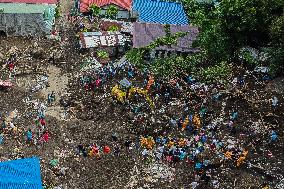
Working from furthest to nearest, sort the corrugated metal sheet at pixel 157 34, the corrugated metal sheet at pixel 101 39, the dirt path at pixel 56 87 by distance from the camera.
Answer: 1. the corrugated metal sheet at pixel 101 39
2. the corrugated metal sheet at pixel 157 34
3. the dirt path at pixel 56 87

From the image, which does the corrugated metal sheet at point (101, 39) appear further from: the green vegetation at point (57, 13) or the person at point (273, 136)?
the person at point (273, 136)

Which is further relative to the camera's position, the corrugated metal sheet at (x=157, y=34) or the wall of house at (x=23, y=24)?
the wall of house at (x=23, y=24)

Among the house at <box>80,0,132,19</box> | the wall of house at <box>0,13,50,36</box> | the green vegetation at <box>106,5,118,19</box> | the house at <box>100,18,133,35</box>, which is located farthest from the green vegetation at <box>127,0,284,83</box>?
the wall of house at <box>0,13,50,36</box>

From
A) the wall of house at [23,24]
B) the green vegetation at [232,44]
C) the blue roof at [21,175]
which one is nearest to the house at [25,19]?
the wall of house at [23,24]

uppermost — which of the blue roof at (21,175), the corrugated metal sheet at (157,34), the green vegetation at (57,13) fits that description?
the green vegetation at (57,13)

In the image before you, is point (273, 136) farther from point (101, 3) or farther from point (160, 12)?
point (101, 3)

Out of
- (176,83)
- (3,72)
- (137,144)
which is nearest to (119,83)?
(176,83)

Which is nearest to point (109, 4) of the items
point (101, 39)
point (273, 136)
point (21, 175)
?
point (101, 39)
